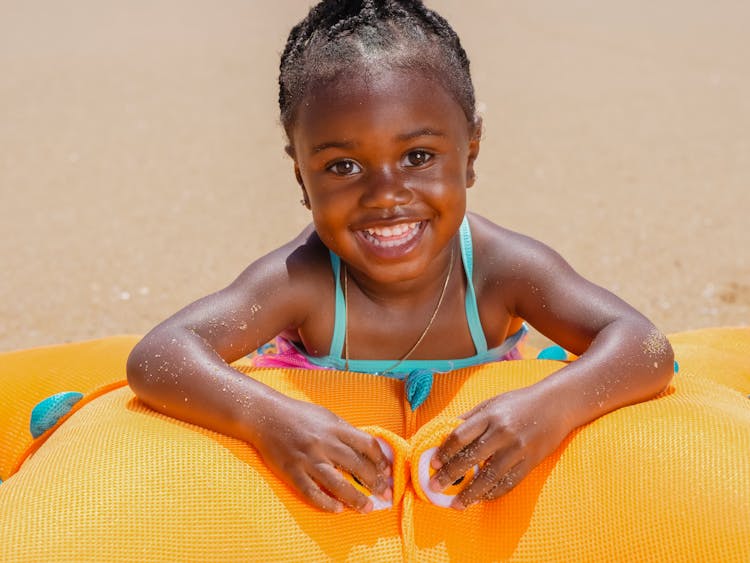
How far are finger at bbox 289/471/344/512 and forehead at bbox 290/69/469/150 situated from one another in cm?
64

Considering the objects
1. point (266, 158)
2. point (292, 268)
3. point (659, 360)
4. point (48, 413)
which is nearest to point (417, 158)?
point (292, 268)

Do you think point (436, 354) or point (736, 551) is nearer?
point (736, 551)

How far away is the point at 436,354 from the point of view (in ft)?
7.07

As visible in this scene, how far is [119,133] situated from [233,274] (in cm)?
191

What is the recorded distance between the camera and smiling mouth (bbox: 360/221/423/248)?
187 centimetres

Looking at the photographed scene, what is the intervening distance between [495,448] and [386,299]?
667 millimetres

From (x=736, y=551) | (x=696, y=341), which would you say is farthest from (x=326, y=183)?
(x=696, y=341)

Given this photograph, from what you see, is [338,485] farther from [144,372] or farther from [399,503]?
[144,372]

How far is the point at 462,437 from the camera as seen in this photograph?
1537mm

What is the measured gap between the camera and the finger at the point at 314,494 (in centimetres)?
154

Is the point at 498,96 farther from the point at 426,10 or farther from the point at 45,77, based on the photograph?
the point at 426,10

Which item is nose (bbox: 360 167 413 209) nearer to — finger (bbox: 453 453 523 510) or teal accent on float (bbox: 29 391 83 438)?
finger (bbox: 453 453 523 510)

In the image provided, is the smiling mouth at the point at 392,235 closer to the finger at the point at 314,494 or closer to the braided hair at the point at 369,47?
the braided hair at the point at 369,47

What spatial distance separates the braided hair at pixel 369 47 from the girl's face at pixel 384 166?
31 millimetres
